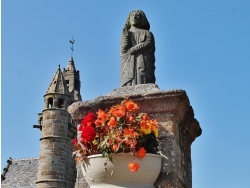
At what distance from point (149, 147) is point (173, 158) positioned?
34cm

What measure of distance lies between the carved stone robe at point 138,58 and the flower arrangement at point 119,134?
0.86 metres

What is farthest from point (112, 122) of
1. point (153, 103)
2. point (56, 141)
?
point (56, 141)

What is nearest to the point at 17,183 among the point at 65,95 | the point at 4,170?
the point at 4,170

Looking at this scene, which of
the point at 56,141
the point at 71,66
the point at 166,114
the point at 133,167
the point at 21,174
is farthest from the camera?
the point at 71,66

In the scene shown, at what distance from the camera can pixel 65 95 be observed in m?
30.9

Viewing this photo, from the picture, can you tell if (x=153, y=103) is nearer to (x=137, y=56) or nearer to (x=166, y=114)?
(x=166, y=114)

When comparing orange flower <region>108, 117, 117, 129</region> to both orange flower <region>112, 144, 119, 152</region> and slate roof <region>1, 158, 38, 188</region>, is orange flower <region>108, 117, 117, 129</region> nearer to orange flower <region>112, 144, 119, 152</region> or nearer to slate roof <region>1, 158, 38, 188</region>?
orange flower <region>112, 144, 119, 152</region>

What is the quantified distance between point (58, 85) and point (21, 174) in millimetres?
8997

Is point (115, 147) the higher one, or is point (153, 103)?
point (153, 103)

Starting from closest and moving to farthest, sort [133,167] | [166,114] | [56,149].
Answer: [133,167]
[166,114]
[56,149]

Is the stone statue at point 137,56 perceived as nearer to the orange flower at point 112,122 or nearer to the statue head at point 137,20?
the statue head at point 137,20

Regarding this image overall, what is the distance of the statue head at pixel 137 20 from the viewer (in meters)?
5.28

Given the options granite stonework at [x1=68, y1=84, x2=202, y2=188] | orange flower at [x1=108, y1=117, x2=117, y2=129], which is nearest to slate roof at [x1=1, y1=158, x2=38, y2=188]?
granite stonework at [x1=68, y1=84, x2=202, y2=188]

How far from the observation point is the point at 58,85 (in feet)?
105
